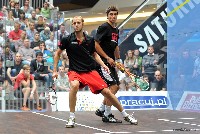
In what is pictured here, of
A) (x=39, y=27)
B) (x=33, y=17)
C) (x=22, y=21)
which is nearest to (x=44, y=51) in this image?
(x=39, y=27)

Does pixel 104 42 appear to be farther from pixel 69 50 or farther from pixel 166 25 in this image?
pixel 166 25

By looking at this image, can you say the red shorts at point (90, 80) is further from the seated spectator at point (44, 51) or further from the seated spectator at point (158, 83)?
the seated spectator at point (44, 51)

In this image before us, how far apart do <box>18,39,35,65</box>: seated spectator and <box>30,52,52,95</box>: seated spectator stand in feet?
0.80

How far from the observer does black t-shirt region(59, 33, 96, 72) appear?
21.1ft

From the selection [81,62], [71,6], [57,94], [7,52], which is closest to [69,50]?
[81,62]

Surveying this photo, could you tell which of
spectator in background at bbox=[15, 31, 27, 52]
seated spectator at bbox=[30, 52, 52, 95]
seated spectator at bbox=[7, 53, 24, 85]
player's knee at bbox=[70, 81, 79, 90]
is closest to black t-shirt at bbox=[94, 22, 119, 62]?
player's knee at bbox=[70, 81, 79, 90]

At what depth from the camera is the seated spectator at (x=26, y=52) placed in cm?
1144

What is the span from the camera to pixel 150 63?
38.0 ft

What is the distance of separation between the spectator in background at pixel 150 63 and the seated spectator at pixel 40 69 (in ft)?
7.99

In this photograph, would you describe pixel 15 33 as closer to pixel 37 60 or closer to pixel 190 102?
pixel 37 60

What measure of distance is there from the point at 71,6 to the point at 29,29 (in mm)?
12217

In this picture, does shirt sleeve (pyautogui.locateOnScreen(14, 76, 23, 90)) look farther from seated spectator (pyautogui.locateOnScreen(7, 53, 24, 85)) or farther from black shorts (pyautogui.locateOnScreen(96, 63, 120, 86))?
black shorts (pyautogui.locateOnScreen(96, 63, 120, 86))

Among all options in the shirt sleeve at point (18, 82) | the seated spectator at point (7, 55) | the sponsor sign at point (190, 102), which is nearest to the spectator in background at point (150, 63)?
the sponsor sign at point (190, 102)

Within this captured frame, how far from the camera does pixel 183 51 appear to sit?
1017 cm
